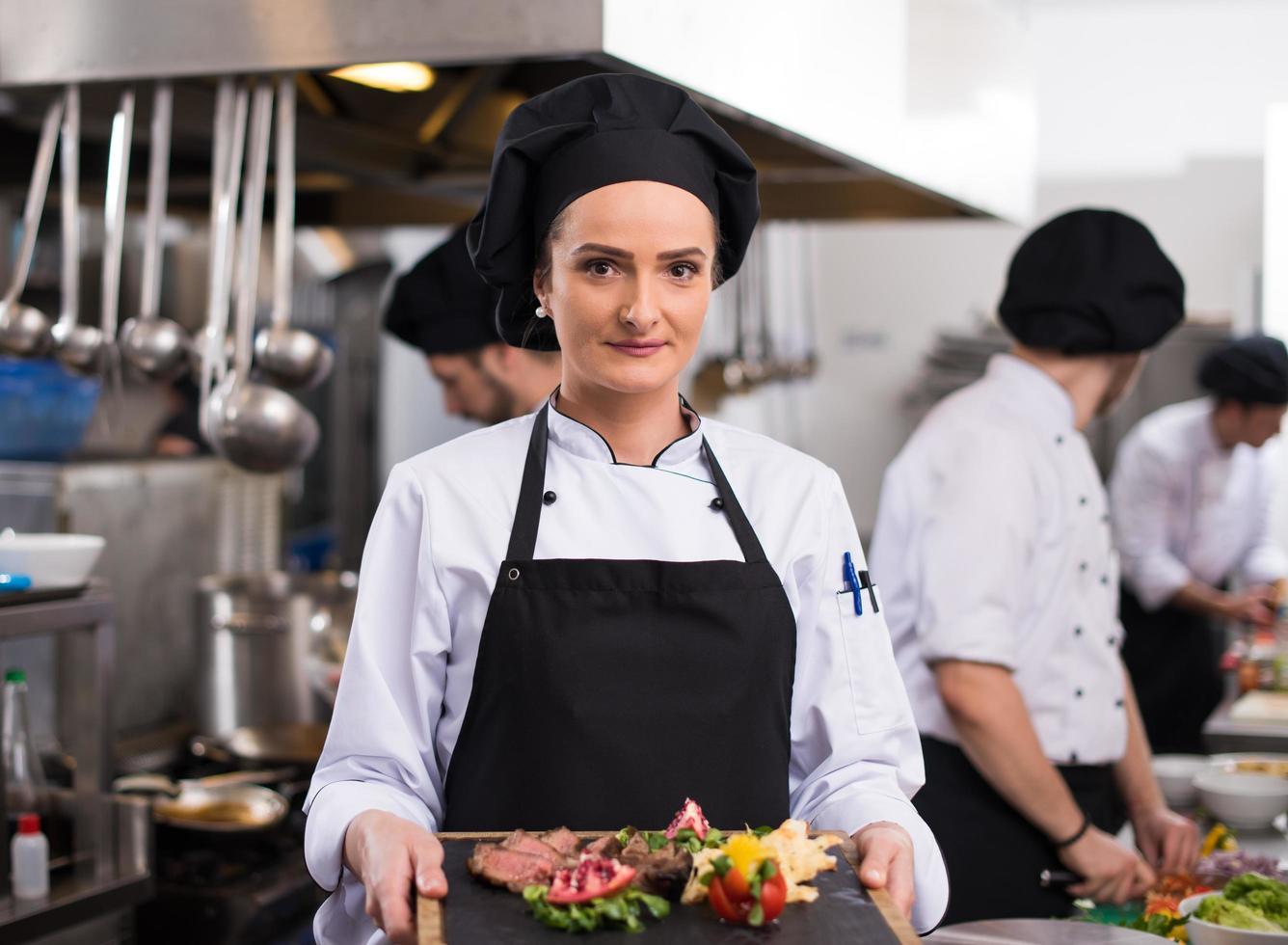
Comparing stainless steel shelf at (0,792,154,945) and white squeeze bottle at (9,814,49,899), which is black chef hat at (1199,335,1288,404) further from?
white squeeze bottle at (9,814,49,899)

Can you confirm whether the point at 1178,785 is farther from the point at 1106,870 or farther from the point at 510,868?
the point at 510,868

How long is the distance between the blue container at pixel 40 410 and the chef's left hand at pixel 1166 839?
2703mm

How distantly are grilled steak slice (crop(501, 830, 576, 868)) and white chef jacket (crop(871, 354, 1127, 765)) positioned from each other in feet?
3.42

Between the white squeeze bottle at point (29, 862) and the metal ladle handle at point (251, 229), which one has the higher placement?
the metal ladle handle at point (251, 229)

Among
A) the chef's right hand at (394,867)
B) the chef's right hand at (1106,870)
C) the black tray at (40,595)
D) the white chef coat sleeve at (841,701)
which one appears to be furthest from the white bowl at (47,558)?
the chef's right hand at (1106,870)

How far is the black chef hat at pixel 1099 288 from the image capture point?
210 cm

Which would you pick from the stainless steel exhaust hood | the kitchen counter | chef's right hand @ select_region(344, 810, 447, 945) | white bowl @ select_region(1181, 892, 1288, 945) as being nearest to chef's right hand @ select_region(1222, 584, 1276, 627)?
the kitchen counter

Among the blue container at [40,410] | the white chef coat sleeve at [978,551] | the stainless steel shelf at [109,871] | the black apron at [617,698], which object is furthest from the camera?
the blue container at [40,410]

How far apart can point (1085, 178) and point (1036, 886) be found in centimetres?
435

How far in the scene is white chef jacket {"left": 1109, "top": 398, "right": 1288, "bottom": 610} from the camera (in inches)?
182

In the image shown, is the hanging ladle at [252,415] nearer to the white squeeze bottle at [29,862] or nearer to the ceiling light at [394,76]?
the ceiling light at [394,76]

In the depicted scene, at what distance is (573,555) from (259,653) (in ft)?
5.71

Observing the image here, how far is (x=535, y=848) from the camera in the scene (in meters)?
1.00

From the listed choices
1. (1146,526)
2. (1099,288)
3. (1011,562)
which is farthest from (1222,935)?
(1146,526)
